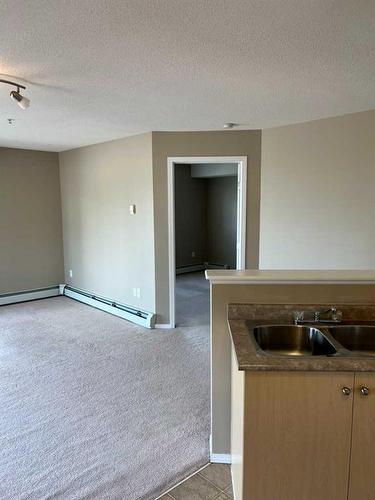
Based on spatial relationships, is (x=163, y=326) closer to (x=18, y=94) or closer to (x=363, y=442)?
(x=18, y=94)

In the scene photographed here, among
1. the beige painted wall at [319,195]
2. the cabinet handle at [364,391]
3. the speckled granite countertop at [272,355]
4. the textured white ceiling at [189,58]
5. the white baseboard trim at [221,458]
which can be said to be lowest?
the white baseboard trim at [221,458]

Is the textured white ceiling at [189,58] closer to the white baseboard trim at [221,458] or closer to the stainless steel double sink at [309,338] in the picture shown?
the stainless steel double sink at [309,338]

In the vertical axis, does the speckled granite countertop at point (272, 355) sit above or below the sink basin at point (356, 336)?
above

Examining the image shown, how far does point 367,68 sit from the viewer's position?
2316mm

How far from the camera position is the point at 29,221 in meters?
5.86

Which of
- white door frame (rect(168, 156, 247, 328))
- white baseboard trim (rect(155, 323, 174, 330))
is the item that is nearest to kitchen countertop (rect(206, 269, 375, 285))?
white door frame (rect(168, 156, 247, 328))

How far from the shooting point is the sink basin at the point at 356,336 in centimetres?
193

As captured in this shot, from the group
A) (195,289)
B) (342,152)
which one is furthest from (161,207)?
(195,289)

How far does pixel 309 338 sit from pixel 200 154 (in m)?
2.90

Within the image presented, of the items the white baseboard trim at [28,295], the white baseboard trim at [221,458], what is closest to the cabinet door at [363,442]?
the white baseboard trim at [221,458]

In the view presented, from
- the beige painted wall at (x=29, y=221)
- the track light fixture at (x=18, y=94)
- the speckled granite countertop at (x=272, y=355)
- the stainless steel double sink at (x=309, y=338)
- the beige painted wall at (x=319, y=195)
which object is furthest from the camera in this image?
the beige painted wall at (x=29, y=221)

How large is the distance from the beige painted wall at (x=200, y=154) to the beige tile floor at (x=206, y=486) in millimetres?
2593

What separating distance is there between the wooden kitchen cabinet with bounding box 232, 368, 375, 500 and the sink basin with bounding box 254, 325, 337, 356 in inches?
17.4

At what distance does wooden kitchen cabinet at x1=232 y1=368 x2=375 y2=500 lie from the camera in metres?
1.48
